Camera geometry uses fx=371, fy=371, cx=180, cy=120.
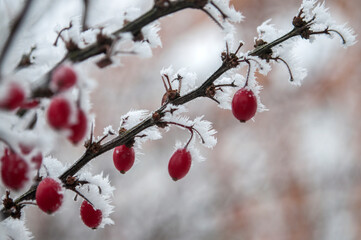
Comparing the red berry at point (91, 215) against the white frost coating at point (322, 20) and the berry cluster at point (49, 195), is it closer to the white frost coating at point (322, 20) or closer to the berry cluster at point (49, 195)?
the berry cluster at point (49, 195)

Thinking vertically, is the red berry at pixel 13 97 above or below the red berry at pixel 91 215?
below

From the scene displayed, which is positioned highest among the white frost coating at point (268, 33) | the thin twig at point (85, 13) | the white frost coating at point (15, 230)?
the white frost coating at point (268, 33)

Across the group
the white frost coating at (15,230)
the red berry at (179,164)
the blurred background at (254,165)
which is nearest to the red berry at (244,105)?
the red berry at (179,164)

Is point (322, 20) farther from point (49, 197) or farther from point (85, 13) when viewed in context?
point (49, 197)

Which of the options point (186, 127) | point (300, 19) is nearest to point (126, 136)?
point (186, 127)

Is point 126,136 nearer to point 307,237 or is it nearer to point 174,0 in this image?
point 174,0

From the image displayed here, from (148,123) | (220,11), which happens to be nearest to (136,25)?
(220,11)

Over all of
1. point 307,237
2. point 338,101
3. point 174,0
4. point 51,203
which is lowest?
point 51,203
